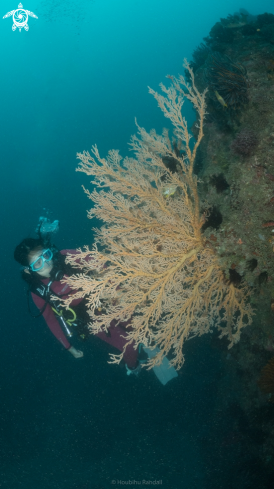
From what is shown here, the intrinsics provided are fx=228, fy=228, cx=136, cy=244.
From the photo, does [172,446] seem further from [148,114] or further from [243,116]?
[148,114]

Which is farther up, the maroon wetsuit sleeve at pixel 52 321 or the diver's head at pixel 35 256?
the diver's head at pixel 35 256

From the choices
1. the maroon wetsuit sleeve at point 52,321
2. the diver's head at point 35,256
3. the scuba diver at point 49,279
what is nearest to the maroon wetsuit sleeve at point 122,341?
the scuba diver at point 49,279

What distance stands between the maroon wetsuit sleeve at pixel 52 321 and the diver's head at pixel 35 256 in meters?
0.83

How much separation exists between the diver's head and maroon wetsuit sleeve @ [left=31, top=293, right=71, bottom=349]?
2.73ft

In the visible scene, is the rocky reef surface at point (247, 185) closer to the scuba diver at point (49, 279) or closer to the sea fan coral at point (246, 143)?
the sea fan coral at point (246, 143)

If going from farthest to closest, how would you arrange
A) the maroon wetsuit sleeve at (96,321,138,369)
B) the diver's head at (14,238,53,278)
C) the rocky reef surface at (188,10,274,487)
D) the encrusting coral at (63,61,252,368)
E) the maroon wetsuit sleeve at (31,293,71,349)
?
the maroon wetsuit sleeve at (96,321,138,369) → the maroon wetsuit sleeve at (31,293,71,349) → the diver's head at (14,238,53,278) → the encrusting coral at (63,61,252,368) → the rocky reef surface at (188,10,274,487)

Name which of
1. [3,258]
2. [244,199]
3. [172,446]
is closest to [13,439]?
[172,446]

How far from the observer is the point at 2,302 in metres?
21.5

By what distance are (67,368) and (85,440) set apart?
5423 millimetres

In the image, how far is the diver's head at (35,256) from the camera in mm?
5078

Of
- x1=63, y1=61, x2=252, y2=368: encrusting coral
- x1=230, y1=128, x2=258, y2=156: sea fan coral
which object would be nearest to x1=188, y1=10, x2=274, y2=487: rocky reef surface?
x1=230, y1=128, x2=258, y2=156: sea fan coral

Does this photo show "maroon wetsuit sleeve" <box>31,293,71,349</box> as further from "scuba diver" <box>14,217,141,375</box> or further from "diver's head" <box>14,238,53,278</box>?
"diver's head" <box>14,238,53,278</box>

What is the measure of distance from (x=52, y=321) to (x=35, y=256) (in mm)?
1869

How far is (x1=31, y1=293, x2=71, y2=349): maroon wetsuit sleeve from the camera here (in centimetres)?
573
